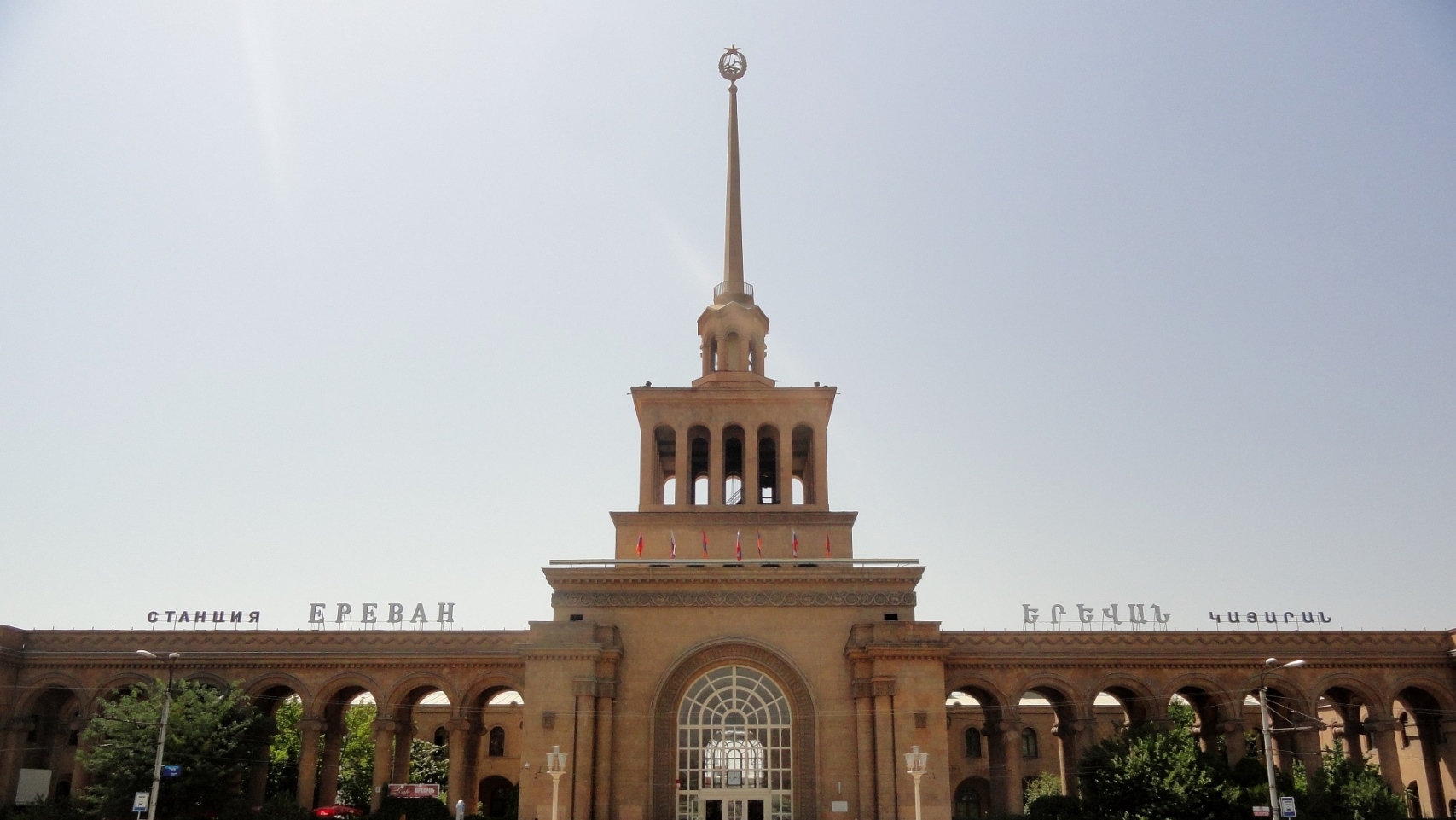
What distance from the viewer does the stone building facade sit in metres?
43.0

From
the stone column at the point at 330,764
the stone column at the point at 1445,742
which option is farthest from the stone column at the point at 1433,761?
the stone column at the point at 330,764

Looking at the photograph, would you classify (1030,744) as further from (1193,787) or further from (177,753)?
(177,753)

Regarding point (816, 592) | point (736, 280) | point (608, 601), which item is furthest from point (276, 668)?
point (736, 280)

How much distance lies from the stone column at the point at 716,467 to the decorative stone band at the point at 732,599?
5277 mm

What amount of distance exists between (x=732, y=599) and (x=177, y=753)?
23312 mm

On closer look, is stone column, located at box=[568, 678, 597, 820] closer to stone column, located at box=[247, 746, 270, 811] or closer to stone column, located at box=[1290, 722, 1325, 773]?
stone column, located at box=[247, 746, 270, 811]

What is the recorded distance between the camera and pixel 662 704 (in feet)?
146

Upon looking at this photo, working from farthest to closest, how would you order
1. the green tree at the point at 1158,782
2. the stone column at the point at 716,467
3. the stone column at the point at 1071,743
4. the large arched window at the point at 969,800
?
the large arched window at the point at 969,800 → the stone column at the point at 716,467 → the stone column at the point at 1071,743 → the green tree at the point at 1158,782

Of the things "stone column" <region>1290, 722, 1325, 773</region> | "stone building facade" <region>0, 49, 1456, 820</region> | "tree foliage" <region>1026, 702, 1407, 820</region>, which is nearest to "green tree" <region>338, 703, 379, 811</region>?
"stone building facade" <region>0, 49, 1456, 820</region>

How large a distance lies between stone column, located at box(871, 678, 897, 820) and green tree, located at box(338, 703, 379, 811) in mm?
30297

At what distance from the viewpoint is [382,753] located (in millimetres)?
48000

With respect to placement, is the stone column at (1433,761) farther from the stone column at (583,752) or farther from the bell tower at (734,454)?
the stone column at (583,752)

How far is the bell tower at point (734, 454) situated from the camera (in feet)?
160

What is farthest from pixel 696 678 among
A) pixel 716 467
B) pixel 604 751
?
pixel 716 467
